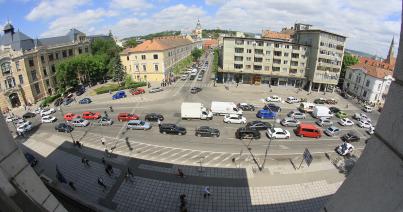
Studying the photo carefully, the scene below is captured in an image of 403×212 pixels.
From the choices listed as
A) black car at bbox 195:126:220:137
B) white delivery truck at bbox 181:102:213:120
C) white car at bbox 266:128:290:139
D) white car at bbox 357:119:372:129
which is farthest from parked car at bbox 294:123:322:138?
white delivery truck at bbox 181:102:213:120

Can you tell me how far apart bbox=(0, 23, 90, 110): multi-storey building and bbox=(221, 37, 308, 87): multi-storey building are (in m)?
49.1

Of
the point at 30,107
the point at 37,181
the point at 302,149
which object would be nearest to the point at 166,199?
the point at 37,181

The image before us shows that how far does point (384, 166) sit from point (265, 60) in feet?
219

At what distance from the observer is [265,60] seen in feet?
222

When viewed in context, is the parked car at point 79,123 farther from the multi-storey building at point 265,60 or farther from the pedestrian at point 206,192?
the multi-storey building at point 265,60

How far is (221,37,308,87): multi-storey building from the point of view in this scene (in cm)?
6575

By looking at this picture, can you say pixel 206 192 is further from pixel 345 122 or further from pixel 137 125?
pixel 345 122

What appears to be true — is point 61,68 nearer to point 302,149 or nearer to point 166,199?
point 166,199

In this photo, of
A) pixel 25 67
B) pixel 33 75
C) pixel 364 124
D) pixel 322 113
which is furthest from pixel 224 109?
pixel 33 75

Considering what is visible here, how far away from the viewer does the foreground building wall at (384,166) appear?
3861mm

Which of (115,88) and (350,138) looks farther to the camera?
(115,88)

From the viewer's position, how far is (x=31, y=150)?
32750 millimetres

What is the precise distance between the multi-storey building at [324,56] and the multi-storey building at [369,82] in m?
5.94

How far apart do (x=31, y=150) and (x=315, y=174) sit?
37322 mm
